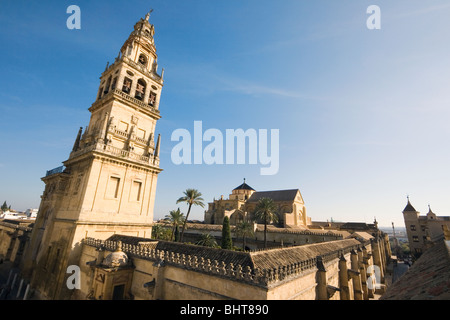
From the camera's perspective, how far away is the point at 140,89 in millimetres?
26344

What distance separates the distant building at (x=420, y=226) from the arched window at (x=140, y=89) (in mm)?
73359

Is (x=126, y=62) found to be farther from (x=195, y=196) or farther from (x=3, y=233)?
(x=3, y=233)

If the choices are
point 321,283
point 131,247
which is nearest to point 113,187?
point 131,247

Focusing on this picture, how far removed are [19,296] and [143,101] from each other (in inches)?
916

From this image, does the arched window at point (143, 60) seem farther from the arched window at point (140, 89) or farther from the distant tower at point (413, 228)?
the distant tower at point (413, 228)

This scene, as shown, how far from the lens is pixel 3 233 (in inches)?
1478

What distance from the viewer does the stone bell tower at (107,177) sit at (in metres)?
18.4

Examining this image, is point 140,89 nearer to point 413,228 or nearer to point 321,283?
point 321,283

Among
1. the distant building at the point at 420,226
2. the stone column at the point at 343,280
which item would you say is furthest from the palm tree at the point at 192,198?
the distant building at the point at 420,226

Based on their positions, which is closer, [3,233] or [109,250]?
[109,250]

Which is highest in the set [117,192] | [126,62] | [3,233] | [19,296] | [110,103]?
[126,62]

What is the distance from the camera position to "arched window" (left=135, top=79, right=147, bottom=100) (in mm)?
26062

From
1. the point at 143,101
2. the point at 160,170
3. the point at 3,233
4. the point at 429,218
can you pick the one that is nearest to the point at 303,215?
the point at 429,218

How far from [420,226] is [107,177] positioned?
79.4 meters
